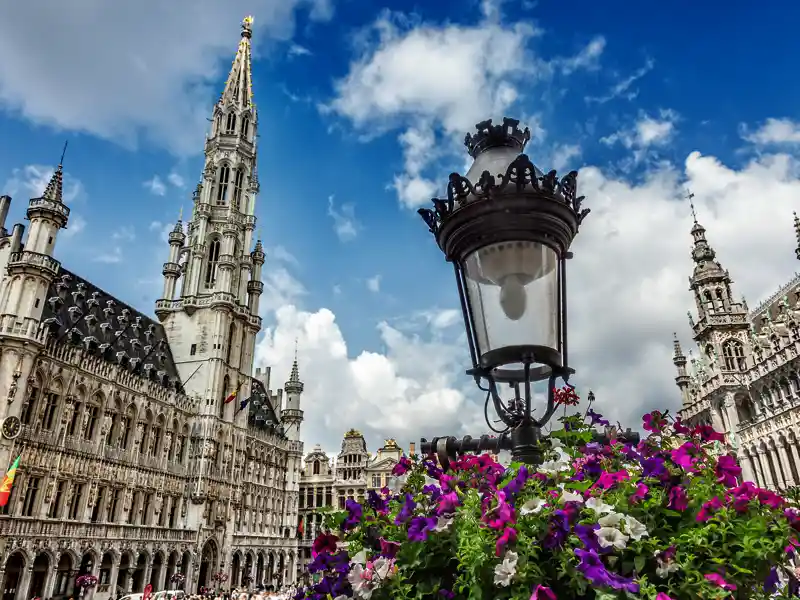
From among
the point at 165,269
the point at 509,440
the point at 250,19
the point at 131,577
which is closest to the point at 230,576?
the point at 131,577

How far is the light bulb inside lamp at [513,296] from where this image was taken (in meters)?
4.22

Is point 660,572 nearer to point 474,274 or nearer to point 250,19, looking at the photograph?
point 474,274

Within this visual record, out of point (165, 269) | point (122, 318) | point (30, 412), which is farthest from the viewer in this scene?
point (165, 269)

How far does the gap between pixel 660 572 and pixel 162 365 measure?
164 feet

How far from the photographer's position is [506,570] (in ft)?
7.59

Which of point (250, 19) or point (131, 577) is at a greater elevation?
point (250, 19)

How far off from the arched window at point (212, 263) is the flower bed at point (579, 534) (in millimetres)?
54382

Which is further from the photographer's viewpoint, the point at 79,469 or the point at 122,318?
the point at 122,318

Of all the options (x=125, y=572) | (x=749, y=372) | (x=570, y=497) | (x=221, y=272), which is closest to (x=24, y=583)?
(x=125, y=572)

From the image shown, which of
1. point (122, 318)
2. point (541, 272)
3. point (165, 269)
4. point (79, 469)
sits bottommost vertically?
point (541, 272)

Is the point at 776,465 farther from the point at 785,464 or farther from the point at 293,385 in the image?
the point at 293,385

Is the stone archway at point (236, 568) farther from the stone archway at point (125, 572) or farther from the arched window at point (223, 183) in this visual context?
the arched window at point (223, 183)

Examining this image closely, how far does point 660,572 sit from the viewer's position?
2.34m

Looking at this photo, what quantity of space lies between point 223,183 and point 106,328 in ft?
76.7
